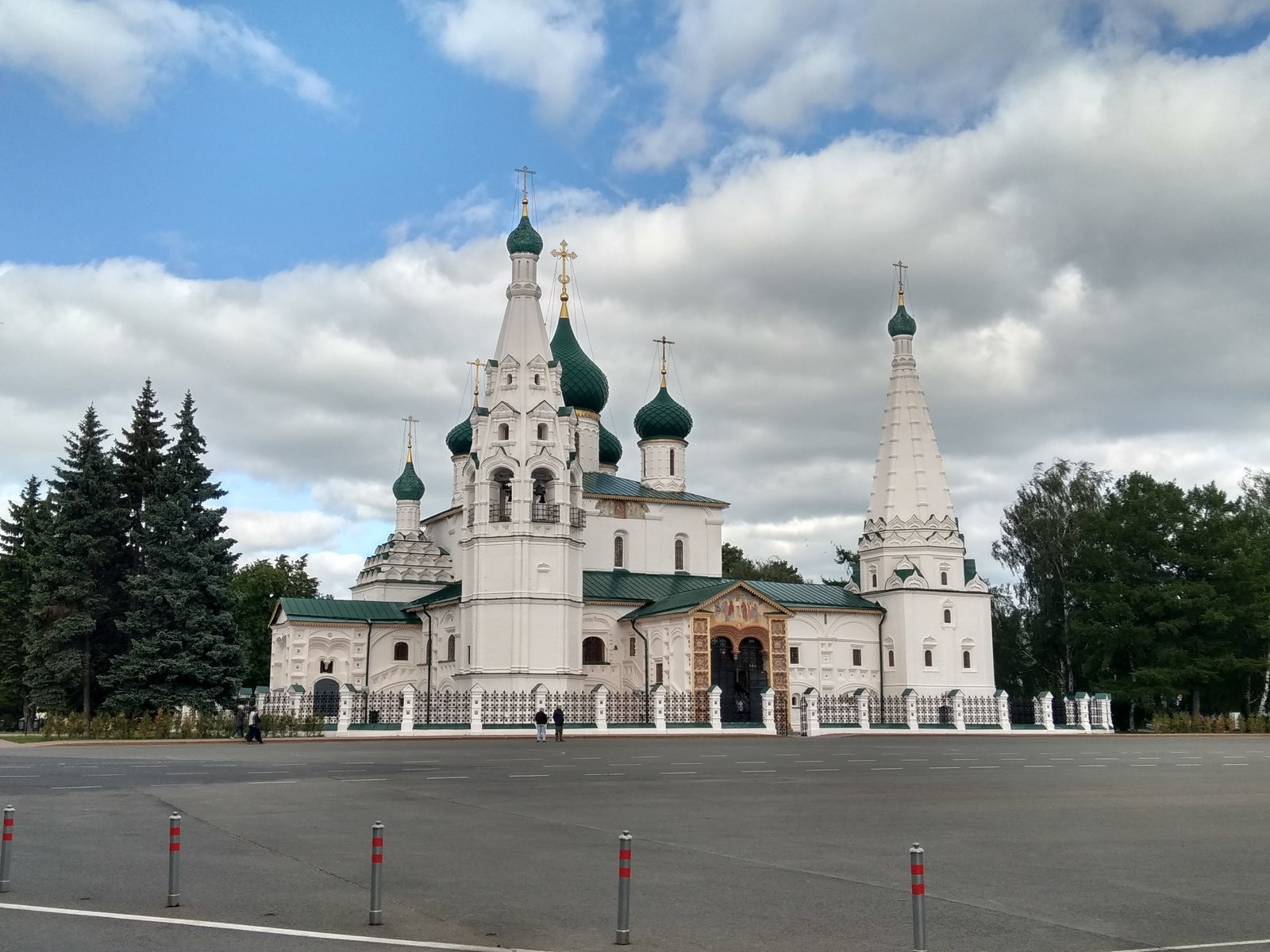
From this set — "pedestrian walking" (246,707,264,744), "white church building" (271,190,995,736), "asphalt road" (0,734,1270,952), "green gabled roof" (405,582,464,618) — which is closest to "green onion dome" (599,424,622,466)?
"white church building" (271,190,995,736)

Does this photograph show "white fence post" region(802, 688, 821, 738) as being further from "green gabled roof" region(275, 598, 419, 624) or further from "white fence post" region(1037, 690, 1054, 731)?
"green gabled roof" region(275, 598, 419, 624)

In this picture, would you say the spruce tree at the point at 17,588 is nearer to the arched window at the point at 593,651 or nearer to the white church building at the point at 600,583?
the white church building at the point at 600,583

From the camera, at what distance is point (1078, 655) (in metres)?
53.9

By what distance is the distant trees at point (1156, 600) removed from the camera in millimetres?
48562

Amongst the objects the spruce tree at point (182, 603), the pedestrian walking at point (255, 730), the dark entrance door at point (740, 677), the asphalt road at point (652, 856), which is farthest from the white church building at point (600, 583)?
the asphalt road at point (652, 856)

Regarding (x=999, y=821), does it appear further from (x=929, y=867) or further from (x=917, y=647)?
(x=917, y=647)

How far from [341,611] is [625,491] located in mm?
13132

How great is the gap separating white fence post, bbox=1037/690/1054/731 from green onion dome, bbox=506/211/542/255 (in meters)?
26.1

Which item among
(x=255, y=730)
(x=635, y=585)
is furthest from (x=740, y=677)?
(x=255, y=730)

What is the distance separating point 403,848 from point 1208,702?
1975 inches

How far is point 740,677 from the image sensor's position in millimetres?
46219

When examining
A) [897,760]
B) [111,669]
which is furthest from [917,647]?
[111,669]

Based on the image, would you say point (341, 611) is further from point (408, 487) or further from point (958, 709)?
point (958, 709)

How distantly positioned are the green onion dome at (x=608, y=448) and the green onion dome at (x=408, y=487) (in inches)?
374
